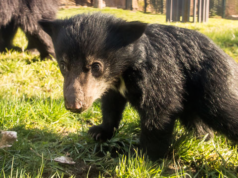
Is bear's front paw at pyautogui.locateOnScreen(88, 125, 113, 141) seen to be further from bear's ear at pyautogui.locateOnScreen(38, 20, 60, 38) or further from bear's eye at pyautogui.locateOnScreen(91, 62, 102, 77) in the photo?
bear's ear at pyautogui.locateOnScreen(38, 20, 60, 38)

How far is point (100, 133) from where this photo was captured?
3.44 metres

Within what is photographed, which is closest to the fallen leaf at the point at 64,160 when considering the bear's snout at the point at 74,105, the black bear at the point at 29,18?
the bear's snout at the point at 74,105

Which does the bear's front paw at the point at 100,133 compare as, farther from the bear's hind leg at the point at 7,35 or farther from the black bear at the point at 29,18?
the bear's hind leg at the point at 7,35

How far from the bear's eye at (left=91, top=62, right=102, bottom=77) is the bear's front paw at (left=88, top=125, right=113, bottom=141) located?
0.93 metres

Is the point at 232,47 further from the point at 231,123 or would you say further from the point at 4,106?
the point at 4,106

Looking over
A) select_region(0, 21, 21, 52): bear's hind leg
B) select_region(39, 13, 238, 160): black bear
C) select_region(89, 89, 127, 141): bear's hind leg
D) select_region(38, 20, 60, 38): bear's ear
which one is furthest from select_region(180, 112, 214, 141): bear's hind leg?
select_region(0, 21, 21, 52): bear's hind leg

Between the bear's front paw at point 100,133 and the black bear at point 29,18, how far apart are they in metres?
3.37

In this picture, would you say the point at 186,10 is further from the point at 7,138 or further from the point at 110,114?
the point at 7,138

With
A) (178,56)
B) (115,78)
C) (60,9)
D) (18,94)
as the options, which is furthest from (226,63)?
(60,9)

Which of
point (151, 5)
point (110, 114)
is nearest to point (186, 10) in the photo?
point (151, 5)

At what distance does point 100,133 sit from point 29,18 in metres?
3.77

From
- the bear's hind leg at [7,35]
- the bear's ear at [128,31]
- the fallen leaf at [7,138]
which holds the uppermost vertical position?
the bear's ear at [128,31]

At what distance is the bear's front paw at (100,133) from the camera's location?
3.40 meters

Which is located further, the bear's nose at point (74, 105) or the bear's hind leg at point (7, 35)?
the bear's hind leg at point (7, 35)
